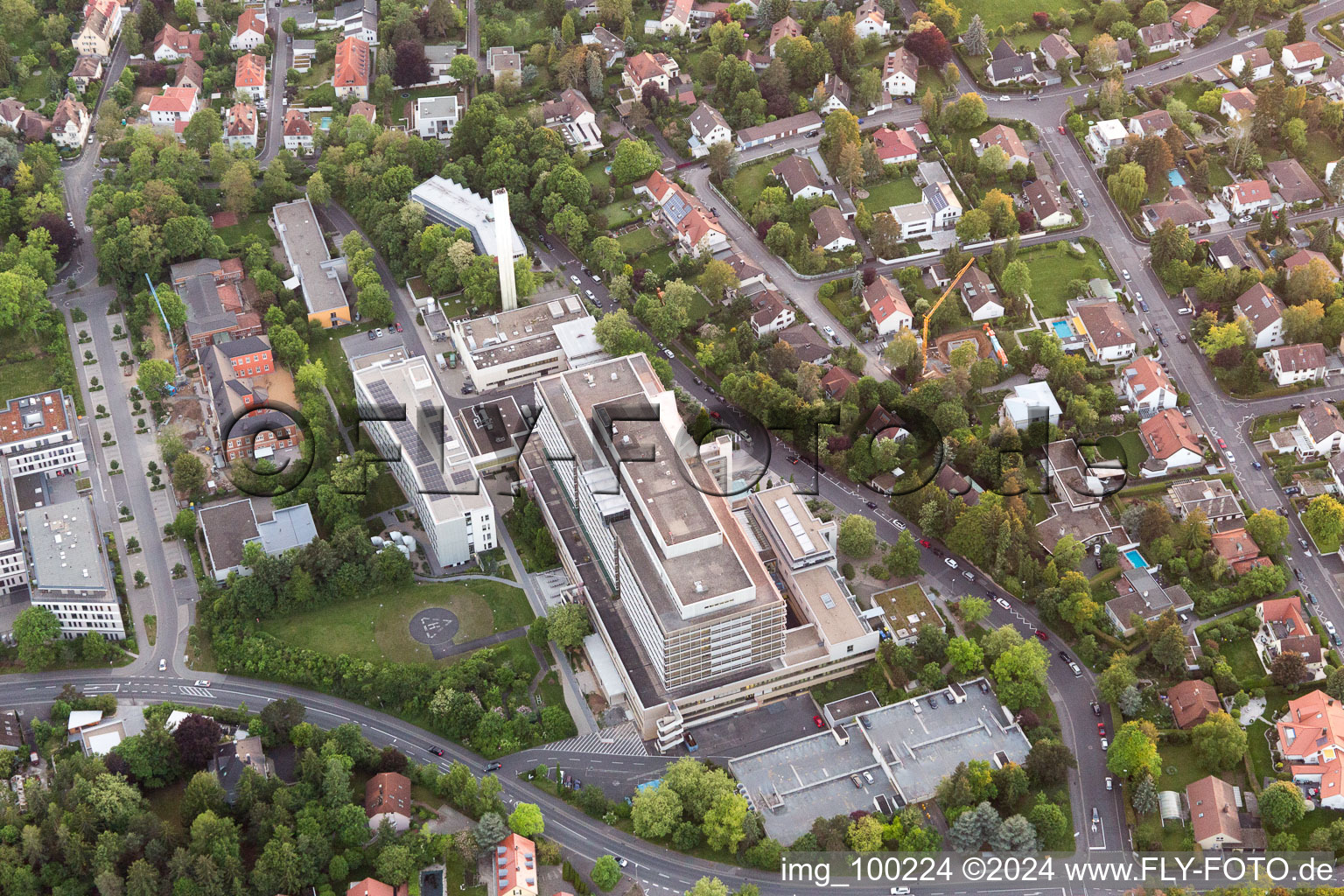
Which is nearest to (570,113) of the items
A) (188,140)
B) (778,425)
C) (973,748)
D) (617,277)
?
(617,277)

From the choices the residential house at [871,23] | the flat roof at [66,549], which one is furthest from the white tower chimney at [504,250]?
the residential house at [871,23]

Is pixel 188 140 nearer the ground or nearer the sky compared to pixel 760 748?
nearer the sky

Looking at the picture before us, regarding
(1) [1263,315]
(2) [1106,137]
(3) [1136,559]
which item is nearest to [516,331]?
(3) [1136,559]

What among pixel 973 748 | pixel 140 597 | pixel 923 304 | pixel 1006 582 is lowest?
pixel 973 748

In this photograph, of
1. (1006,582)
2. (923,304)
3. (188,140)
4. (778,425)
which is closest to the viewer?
(1006,582)

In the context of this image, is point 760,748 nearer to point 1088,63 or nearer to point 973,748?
point 973,748

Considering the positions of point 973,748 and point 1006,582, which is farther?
point 1006,582
